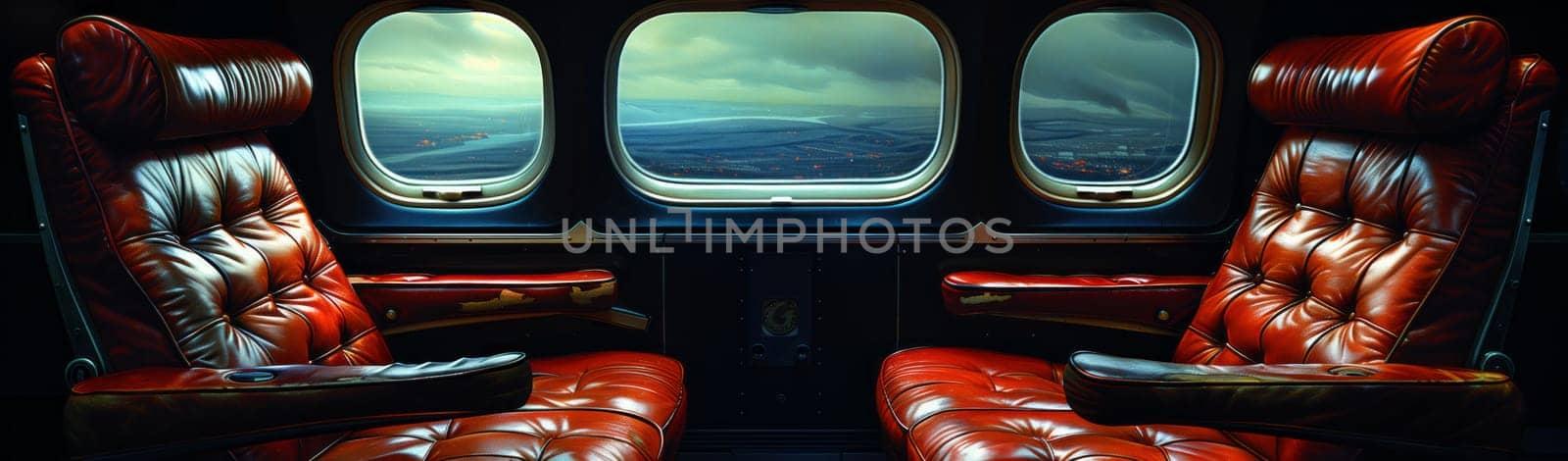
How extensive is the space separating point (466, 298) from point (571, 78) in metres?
0.74

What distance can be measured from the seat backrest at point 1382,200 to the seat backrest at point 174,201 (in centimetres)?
231

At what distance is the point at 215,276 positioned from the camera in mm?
2025

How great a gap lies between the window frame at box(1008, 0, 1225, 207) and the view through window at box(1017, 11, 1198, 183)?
2 cm

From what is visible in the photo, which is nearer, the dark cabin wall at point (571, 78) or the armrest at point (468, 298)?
the dark cabin wall at point (571, 78)

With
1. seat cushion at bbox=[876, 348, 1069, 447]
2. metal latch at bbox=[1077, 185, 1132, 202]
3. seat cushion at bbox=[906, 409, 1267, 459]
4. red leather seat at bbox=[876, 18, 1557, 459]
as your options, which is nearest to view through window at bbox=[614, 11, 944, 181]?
metal latch at bbox=[1077, 185, 1132, 202]

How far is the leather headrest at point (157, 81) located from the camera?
179 cm

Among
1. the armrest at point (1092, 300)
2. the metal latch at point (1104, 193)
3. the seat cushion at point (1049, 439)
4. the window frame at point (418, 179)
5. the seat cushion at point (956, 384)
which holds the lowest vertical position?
the seat cushion at point (956, 384)

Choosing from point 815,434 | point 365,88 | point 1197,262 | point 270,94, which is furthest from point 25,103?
point 1197,262

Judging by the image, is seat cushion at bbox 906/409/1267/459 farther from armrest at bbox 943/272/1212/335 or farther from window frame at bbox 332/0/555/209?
window frame at bbox 332/0/555/209

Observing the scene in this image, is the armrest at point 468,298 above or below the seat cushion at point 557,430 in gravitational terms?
above

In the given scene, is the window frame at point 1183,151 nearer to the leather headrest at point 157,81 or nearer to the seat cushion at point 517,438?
the seat cushion at point 517,438

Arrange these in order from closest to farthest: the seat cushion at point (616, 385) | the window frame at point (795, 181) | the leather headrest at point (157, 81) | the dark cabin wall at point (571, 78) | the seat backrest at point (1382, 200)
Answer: the leather headrest at point (157, 81), the seat backrest at point (1382, 200), the seat cushion at point (616, 385), the dark cabin wall at point (571, 78), the window frame at point (795, 181)

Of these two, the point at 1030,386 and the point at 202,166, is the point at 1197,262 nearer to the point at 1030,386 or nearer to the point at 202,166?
the point at 1030,386

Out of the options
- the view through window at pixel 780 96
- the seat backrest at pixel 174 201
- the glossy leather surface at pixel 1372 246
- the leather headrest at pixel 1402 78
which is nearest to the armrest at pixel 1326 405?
the glossy leather surface at pixel 1372 246
